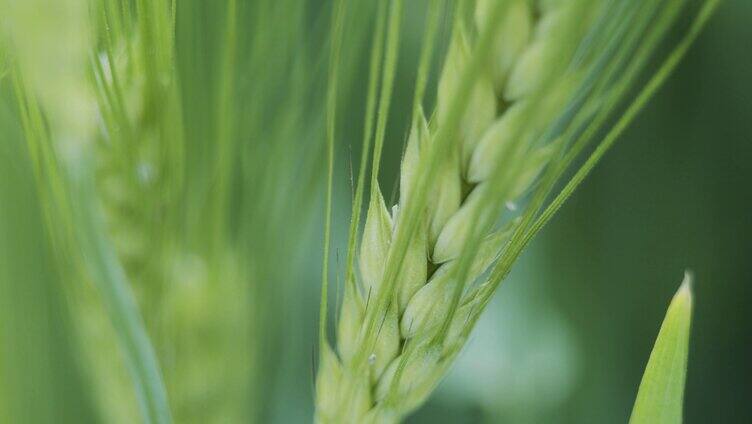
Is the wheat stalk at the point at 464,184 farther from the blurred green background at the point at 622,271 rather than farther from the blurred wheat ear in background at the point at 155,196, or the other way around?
the blurred green background at the point at 622,271

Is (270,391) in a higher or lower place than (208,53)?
lower

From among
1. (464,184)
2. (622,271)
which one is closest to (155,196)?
(464,184)

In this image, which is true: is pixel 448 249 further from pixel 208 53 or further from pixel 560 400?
pixel 560 400

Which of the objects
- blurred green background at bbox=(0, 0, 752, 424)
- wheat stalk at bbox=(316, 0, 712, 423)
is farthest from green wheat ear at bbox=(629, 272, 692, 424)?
blurred green background at bbox=(0, 0, 752, 424)

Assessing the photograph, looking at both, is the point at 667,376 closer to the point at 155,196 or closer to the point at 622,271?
the point at 155,196

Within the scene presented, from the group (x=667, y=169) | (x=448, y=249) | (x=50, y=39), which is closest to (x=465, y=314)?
(x=448, y=249)

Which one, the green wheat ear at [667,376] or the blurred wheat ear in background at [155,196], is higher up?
the blurred wheat ear in background at [155,196]

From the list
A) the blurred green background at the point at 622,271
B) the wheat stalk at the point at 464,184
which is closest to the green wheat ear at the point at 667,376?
the wheat stalk at the point at 464,184
